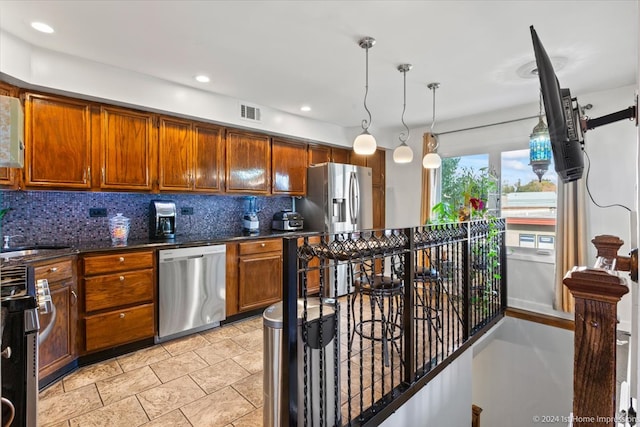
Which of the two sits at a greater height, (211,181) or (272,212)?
(211,181)

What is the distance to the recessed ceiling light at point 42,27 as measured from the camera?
7.06 feet

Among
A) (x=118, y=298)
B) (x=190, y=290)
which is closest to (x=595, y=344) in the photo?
(x=190, y=290)

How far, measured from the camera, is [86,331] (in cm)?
254

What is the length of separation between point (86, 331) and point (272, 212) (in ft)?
8.35

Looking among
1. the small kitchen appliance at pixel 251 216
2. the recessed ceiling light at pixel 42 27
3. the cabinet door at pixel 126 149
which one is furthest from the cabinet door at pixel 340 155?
the recessed ceiling light at pixel 42 27

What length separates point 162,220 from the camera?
10.9ft

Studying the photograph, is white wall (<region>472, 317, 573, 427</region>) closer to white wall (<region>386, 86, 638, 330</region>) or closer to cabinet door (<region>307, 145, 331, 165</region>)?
white wall (<region>386, 86, 638, 330</region>)

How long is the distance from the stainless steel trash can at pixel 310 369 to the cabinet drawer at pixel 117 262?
1607 mm

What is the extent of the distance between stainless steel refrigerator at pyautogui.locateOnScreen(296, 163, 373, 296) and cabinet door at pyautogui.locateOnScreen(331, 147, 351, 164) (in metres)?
0.52

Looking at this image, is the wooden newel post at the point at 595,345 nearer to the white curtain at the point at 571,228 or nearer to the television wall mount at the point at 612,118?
the television wall mount at the point at 612,118

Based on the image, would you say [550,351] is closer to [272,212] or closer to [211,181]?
[272,212]

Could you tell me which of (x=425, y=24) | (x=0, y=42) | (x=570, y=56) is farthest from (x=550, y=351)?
(x=0, y=42)

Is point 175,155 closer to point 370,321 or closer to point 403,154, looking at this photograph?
point 403,154

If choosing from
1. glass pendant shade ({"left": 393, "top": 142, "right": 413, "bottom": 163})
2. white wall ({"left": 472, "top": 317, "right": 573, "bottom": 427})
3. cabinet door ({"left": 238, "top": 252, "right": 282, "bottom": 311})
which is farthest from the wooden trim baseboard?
cabinet door ({"left": 238, "top": 252, "right": 282, "bottom": 311})
